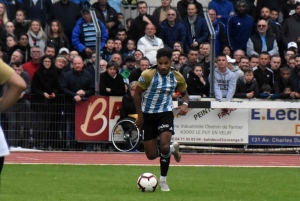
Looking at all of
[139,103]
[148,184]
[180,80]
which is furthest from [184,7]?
[148,184]

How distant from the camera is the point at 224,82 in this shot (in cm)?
1988

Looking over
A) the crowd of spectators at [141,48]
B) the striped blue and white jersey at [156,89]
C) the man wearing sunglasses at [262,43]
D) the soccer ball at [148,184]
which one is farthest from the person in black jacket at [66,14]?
the soccer ball at [148,184]

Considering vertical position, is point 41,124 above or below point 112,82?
below

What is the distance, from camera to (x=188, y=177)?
1466cm

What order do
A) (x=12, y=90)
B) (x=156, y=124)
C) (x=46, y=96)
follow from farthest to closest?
1. (x=46, y=96)
2. (x=156, y=124)
3. (x=12, y=90)

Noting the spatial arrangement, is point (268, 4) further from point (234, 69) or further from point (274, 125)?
point (274, 125)

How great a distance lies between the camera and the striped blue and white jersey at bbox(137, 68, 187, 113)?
12391mm

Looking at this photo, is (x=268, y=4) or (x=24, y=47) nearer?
(x=24, y=47)

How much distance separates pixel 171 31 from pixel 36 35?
11.0 feet

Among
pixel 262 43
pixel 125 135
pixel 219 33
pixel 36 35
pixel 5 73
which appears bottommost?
pixel 125 135

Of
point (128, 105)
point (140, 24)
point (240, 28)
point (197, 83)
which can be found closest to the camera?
point (128, 105)

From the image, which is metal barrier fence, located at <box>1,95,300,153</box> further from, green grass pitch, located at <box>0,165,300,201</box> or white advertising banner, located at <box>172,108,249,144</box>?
green grass pitch, located at <box>0,165,300,201</box>

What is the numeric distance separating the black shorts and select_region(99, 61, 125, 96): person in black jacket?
7138 mm

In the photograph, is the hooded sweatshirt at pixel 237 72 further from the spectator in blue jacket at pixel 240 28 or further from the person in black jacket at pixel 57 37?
the person in black jacket at pixel 57 37
